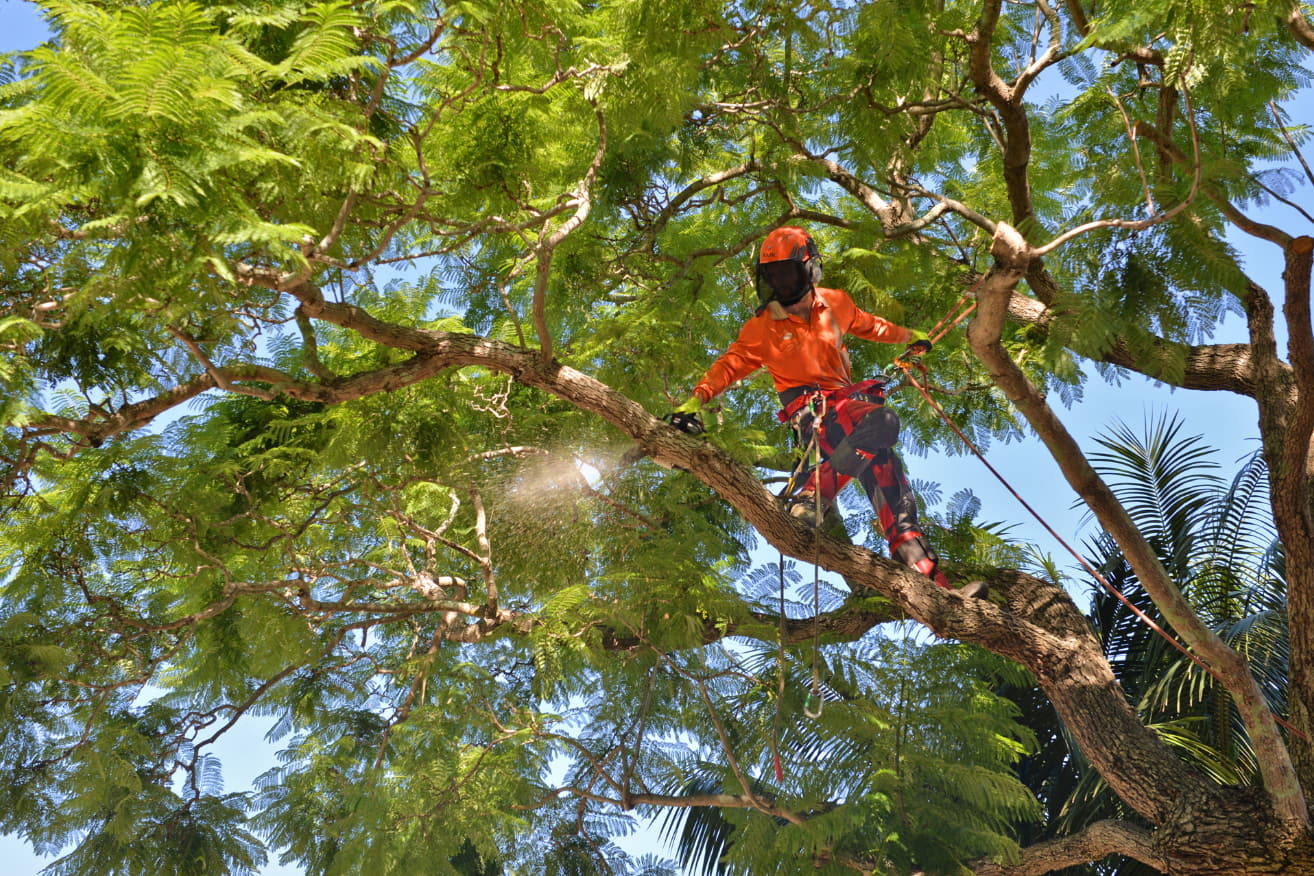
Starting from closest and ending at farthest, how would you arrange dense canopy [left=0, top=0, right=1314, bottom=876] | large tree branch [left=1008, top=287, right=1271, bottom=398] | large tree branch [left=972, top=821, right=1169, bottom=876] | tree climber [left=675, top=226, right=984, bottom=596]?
1. dense canopy [left=0, top=0, right=1314, bottom=876]
2. tree climber [left=675, top=226, right=984, bottom=596]
3. large tree branch [left=972, top=821, right=1169, bottom=876]
4. large tree branch [left=1008, top=287, right=1271, bottom=398]

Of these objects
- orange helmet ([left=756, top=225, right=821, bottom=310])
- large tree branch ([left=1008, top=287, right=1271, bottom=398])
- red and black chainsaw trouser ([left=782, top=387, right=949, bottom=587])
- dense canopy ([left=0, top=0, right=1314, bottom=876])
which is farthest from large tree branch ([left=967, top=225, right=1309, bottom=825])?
orange helmet ([left=756, top=225, right=821, bottom=310])

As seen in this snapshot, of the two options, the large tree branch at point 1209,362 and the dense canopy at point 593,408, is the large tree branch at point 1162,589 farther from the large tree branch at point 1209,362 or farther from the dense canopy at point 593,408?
the large tree branch at point 1209,362

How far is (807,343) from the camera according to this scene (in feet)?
19.2

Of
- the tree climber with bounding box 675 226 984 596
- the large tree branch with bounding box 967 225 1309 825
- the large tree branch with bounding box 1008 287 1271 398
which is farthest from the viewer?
the large tree branch with bounding box 1008 287 1271 398

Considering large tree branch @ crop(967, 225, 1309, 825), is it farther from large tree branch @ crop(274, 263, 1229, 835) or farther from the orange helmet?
the orange helmet

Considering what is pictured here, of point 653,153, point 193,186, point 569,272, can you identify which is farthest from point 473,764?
point 193,186

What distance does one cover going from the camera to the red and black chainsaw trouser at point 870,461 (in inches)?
230

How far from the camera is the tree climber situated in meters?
5.75

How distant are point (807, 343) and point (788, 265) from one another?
1.39 ft

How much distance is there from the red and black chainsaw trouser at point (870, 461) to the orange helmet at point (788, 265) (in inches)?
22.7

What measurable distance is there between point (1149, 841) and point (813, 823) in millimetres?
1694

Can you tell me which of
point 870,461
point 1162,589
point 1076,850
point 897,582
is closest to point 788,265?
point 870,461

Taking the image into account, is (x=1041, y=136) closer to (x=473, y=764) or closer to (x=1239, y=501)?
(x=1239, y=501)

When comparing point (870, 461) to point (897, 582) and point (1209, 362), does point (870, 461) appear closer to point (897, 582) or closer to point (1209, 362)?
point (897, 582)
